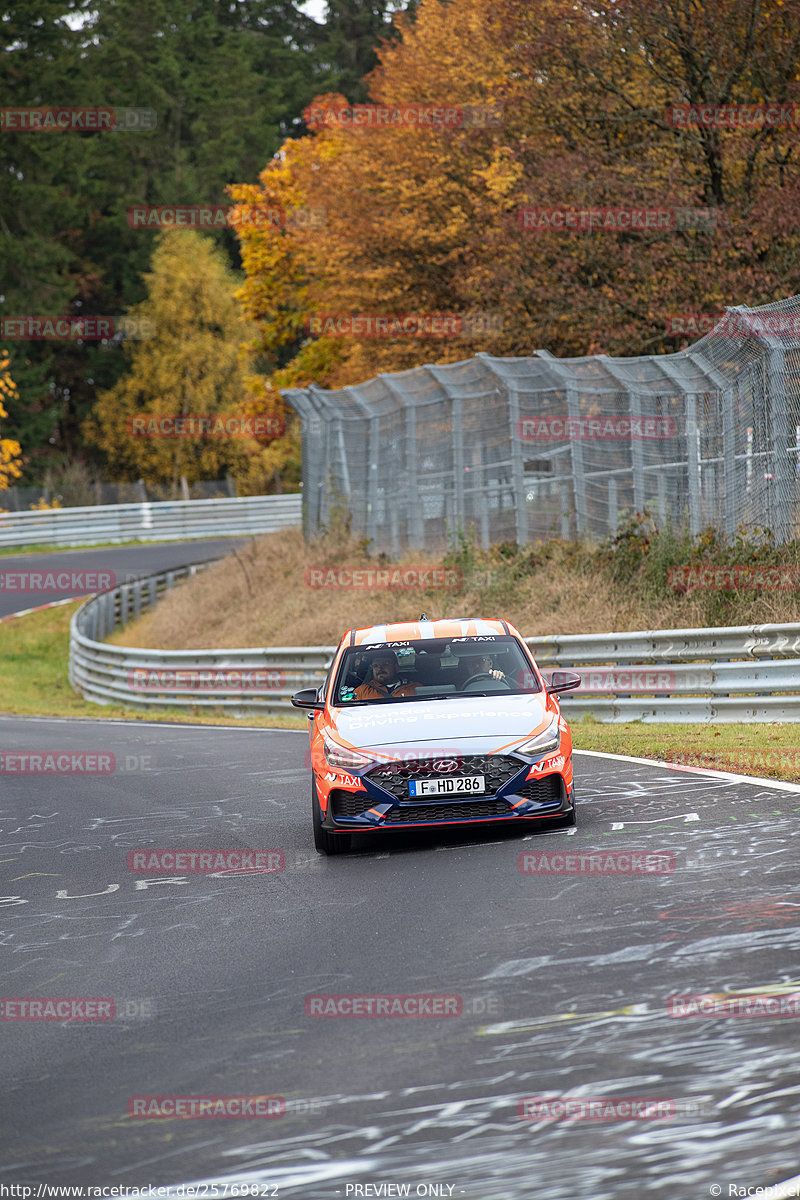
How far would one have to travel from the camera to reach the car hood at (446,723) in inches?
385

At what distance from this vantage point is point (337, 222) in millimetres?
33875

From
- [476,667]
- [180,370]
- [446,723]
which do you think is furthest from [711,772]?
[180,370]

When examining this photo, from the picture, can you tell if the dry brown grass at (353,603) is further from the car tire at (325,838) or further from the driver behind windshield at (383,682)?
the car tire at (325,838)

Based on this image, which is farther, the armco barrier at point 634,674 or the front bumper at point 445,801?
the armco barrier at point 634,674

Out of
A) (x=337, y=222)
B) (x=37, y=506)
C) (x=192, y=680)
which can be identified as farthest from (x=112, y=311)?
(x=192, y=680)

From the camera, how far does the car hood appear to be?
32.1ft

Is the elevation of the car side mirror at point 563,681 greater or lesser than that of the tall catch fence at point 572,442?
lesser

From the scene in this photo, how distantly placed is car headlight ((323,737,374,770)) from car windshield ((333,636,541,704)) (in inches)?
33.9

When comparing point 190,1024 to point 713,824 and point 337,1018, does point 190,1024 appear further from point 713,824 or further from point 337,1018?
point 713,824

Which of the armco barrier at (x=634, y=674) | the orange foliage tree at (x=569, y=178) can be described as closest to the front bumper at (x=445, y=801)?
the armco barrier at (x=634, y=674)

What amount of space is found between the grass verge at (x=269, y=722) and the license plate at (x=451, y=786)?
118 inches

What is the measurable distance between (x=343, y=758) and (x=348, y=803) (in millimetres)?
297


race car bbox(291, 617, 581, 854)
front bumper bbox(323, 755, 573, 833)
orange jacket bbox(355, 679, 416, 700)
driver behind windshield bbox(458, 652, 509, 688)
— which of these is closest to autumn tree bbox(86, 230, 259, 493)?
driver behind windshield bbox(458, 652, 509, 688)

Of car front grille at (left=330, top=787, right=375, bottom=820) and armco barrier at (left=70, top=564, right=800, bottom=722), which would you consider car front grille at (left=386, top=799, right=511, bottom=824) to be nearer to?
car front grille at (left=330, top=787, right=375, bottom=820)
